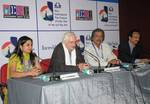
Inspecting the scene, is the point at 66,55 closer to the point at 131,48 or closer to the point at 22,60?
the point at 22,60

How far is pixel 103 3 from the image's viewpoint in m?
4.97

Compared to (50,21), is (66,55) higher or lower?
lower

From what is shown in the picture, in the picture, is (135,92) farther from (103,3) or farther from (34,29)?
(103,3)

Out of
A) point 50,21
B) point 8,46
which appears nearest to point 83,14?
point 50,21

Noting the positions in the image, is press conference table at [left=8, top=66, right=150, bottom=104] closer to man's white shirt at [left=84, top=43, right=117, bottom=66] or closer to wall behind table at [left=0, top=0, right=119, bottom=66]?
man's white shirt at [left=84, top=43, right=117, bottom=66]

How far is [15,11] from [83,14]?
144 centimetres

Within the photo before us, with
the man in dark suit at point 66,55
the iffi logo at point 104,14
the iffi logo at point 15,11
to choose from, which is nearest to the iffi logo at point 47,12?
the iffi logo at point 15,11

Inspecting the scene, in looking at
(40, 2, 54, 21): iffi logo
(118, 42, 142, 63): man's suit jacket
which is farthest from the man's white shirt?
(40, 2, 54, 21): iffi logo

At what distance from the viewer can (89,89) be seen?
2299 millimetres

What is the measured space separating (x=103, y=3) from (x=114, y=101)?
9.59ft

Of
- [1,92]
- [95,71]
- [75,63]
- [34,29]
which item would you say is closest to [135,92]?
[95,71]

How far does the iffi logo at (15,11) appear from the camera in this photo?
3.51m

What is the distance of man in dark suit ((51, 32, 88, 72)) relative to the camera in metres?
2.92

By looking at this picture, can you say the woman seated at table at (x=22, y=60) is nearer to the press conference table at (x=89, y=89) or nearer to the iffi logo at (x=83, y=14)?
the press conference table at (x=89, y=89)
